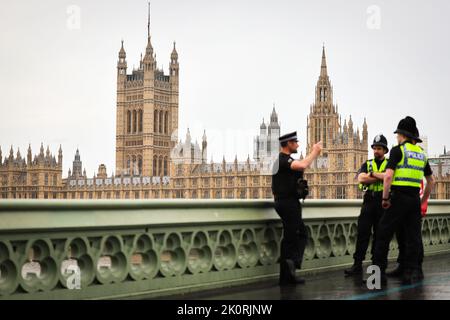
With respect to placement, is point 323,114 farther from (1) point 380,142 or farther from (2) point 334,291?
(2) point 334,291

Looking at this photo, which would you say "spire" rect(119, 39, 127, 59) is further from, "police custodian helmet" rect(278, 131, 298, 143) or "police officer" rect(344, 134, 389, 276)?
"police custodian helmet" rect(278, 131, 298, 143)

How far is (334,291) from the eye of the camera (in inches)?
277

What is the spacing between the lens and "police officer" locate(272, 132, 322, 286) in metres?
7.47

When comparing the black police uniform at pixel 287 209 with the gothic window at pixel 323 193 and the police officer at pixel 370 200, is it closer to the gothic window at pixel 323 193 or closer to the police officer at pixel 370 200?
the police officer at pixel 370 200

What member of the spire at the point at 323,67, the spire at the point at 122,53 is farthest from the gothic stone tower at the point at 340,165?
the spire at the point at 122,53

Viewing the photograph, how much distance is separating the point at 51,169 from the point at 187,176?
24.1 meters

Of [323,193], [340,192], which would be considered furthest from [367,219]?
[323,193]

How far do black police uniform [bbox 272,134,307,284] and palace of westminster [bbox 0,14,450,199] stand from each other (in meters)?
80.6

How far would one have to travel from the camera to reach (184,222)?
6855 mm

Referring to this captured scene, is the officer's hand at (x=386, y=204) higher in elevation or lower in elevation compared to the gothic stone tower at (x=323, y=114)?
lower

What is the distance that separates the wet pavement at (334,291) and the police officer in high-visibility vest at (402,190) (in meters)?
0.31

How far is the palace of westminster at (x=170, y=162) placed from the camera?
98.6 metres

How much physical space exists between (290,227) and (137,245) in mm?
1588
